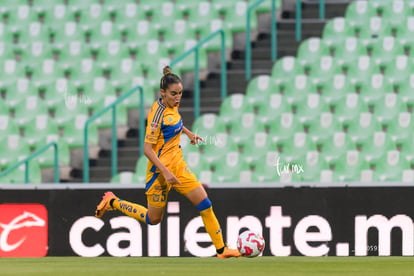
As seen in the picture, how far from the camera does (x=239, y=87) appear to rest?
14227mm

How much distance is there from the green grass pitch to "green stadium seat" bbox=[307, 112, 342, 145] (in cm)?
317

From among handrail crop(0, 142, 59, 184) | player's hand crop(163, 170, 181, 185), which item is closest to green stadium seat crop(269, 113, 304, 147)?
handrail crop(0, 142, 59, 184)

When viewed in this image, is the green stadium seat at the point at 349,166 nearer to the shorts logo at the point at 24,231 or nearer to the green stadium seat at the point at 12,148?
the shorts logo at the point at 24,231


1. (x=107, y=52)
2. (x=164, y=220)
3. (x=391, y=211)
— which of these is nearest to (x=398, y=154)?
(x=391, y=211)

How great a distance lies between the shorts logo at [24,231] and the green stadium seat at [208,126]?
3.05 metres

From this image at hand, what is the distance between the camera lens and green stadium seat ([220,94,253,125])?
1348 cm

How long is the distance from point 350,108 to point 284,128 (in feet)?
2.75

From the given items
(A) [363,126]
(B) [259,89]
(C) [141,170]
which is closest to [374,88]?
(A) [363,126]

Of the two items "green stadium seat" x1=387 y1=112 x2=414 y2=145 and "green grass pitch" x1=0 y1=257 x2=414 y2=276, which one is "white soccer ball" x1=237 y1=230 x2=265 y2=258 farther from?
"green stadium seat" x1=387 y1=112 x2=414 y2=145

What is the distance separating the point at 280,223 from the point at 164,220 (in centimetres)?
112

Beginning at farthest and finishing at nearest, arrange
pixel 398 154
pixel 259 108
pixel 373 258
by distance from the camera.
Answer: pixel 259 108, pixel 398 154, pixel 373 258

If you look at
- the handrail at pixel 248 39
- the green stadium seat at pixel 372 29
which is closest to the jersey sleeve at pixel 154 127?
the handrail at pixel 248 39

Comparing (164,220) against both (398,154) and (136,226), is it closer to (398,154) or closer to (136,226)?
(136,226)

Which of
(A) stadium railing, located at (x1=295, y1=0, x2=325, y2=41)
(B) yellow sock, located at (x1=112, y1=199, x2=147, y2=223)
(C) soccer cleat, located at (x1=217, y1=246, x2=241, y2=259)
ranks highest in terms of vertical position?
(A) stadium railing, located at (x1=295, y1=0, x2=325, y2=41)
